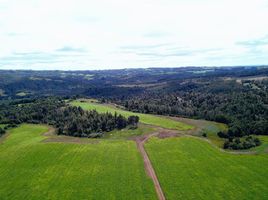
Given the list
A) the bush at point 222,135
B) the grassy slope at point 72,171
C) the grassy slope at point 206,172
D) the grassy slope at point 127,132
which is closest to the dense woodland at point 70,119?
the grassy slope at point 127,132

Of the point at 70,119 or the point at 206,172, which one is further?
the point at 70,119

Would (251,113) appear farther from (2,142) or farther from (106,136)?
(2,142)

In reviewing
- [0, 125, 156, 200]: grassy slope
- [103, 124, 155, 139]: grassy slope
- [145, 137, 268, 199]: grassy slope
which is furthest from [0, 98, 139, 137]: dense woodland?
[145, 137, 268, 199]: grassy slope

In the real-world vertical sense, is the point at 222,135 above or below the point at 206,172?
below

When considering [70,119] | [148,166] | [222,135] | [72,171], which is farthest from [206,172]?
[70,119]

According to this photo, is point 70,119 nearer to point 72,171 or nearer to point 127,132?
point 127,132

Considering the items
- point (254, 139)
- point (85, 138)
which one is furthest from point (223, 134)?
point (85, 138)
